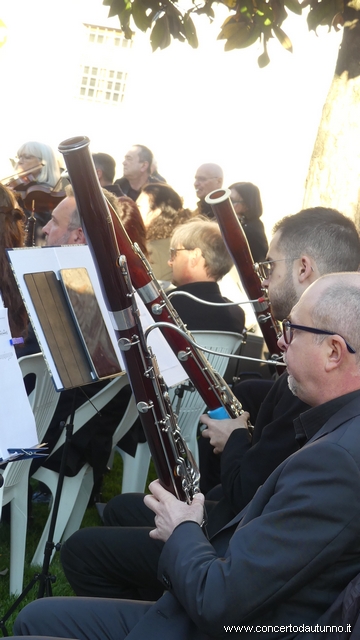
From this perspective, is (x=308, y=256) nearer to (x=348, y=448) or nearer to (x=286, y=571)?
(x=348, y=448)

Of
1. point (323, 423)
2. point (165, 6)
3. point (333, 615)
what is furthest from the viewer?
point (165, 6)

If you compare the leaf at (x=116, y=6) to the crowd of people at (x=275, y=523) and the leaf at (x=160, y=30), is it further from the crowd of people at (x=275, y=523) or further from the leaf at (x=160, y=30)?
the crowd of people at (x=275, y=523)

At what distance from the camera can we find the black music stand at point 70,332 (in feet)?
8.14

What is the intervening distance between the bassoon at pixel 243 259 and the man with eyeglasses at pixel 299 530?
1312mm

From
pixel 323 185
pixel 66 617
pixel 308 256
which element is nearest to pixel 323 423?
pixel 66 617

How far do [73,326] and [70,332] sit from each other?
0.04 meters

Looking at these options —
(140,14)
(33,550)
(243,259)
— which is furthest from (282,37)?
(33,550)

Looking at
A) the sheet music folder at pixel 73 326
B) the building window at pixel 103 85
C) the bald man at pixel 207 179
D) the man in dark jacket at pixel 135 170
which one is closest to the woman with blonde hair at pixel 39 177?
the man in dark jacket at pixel 135 170

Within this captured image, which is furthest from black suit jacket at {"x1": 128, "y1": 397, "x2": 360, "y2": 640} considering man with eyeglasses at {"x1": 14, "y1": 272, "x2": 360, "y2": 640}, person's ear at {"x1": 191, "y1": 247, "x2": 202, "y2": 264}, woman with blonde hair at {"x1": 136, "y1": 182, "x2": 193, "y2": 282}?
woman with blonde hair at {"x1": 136, "y1": 182, "x2": 193, "y2": 282}

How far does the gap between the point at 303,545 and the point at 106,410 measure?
2164 millimetres

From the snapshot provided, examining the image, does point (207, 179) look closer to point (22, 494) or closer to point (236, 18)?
point (236, 18)

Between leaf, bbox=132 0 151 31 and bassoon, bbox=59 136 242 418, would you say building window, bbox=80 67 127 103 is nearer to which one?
leaf, bbox=132 0 151 31

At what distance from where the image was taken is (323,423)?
1728mm

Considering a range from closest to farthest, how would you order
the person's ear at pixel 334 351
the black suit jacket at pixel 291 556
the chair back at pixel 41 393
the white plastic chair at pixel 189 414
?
the black suit jacket at pixel 291 556
the person's ear at pixel 334 351
the chair back at pixel 41 393
the white plastic chair at pixel 189 414
